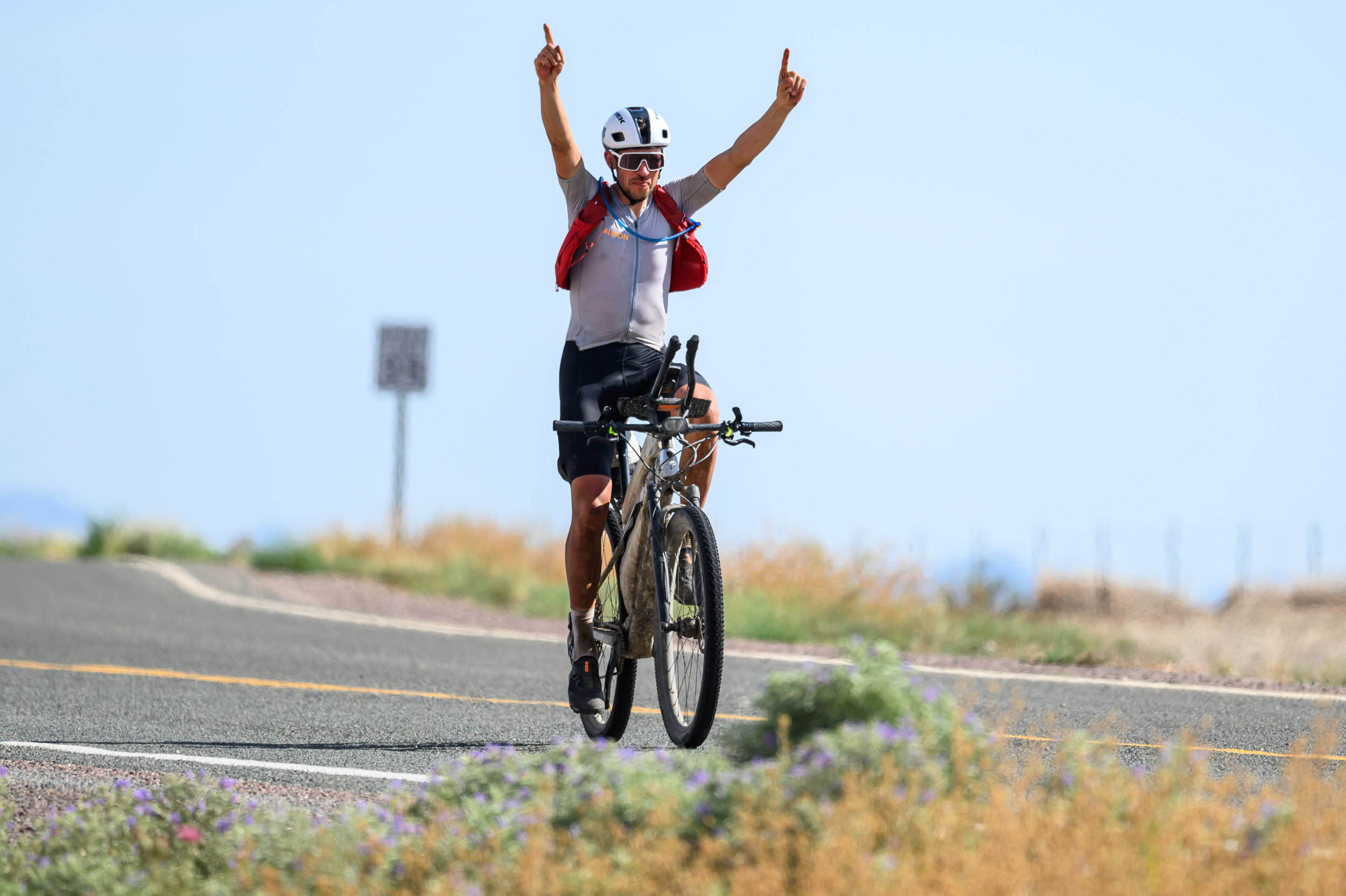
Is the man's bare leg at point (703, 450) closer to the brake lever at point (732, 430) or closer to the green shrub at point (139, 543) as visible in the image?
the brake lever at point (732, 430)

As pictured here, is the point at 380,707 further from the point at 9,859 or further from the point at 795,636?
the point at 795,636

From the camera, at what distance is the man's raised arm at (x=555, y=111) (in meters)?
6.45

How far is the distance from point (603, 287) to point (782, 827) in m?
3.47

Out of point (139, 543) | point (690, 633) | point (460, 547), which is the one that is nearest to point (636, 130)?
point (690, 633)

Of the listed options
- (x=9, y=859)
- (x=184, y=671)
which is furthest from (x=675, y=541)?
(x=184, y=671)

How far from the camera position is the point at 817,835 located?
338cm

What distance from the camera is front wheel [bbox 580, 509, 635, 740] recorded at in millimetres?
6559

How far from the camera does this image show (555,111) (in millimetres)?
6441

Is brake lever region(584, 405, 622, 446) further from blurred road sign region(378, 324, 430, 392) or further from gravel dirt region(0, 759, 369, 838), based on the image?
blurred road sign region(378, 324, 430, 392)

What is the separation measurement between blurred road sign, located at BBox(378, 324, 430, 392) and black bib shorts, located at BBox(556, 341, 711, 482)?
52.0 ft

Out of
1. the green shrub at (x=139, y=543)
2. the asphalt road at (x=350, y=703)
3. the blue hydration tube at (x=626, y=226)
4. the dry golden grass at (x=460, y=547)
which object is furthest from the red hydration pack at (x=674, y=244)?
the green shrub at (x=139, y=543)

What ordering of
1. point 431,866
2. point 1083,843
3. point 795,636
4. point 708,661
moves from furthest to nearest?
point 795,636, point 708,661, point 431,866, point 1083,843

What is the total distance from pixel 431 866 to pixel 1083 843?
4.78ft

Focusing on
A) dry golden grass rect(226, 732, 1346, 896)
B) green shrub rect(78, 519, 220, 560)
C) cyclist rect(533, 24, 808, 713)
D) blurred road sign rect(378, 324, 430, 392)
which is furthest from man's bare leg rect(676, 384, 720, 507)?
green shrub rect(78, 519, 220, 560)
